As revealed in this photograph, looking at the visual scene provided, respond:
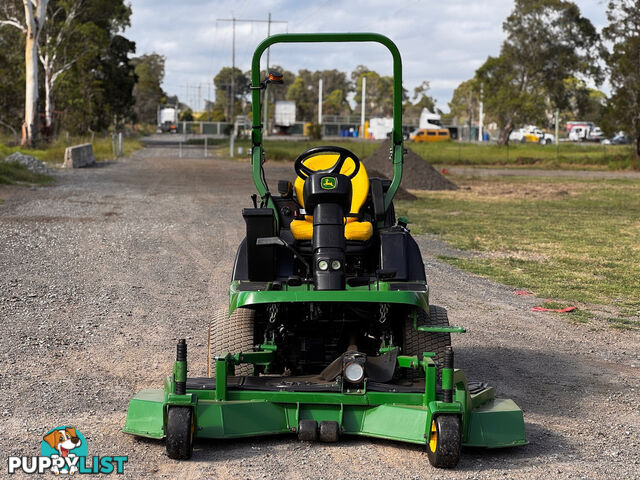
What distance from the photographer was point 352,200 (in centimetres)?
702

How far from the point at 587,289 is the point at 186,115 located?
127047 mm

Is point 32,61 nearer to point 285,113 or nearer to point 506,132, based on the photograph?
point 506,132

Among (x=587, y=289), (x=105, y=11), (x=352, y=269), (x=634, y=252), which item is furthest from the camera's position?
(x=105, y=11)

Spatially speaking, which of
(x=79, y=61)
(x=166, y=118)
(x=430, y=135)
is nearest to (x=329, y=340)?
(x=79, y=61)

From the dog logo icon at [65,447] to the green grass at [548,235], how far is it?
7.05 meters

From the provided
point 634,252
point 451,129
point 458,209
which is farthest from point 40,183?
point 451,129

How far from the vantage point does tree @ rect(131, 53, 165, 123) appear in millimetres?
126500

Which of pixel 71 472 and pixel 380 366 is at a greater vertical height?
pixel 380 366

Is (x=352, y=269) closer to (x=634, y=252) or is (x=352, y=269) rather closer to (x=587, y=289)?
(x=587, y=289)

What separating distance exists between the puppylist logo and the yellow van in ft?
273

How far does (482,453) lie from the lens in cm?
586

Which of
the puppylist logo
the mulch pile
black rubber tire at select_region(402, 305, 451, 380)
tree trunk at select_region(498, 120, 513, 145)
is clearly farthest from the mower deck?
tree trunk at select_region(498, 120, 513, 145)

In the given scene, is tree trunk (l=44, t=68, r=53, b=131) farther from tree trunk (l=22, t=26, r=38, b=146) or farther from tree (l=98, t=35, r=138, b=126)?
tree (l=98, t=35, r=138, b=126)

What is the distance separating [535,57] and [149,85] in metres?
66.0
